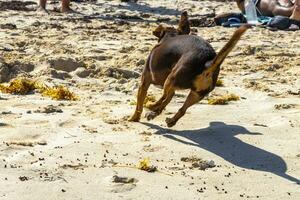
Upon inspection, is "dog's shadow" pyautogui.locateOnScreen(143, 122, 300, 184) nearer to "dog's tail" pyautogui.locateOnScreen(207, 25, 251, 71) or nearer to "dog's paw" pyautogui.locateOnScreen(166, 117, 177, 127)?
"dog's paw" pyautogui.locateOnScreen(166, 117, 177, 127)

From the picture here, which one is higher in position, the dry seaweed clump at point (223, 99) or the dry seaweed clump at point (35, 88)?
the dry seaweed clump at point (223, 99)

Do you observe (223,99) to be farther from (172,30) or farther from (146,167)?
(146,167)

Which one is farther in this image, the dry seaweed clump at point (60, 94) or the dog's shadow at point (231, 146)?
the dry seaweed clump at point (60, 94)

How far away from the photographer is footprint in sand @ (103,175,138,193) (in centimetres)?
421

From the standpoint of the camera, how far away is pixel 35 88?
707 cm

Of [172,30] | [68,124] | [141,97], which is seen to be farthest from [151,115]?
[172,30]

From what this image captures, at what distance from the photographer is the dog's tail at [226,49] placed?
4.76 m

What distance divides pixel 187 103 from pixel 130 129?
57 cm

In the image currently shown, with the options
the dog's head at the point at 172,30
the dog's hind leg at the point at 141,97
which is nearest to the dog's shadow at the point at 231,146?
the dog's hind leg at the point at 141,97

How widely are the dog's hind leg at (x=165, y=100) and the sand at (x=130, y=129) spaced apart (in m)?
0.16

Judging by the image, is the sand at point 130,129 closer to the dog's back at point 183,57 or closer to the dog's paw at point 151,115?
the dog's paw at point 151,115

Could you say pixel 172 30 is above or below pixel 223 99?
above

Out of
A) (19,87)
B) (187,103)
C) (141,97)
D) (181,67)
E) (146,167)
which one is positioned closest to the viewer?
(146,167)

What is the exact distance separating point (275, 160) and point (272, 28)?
7.12 metres
